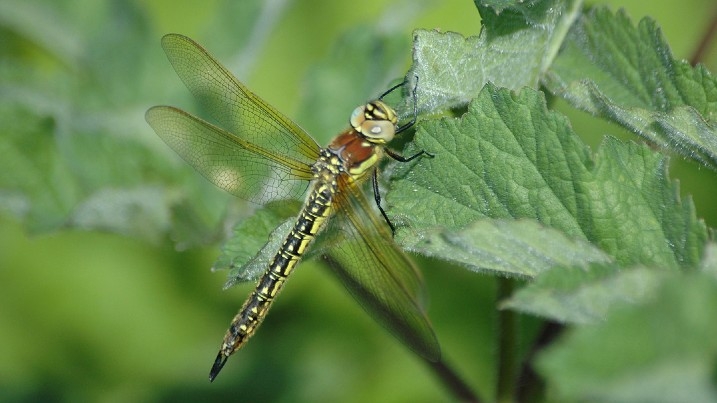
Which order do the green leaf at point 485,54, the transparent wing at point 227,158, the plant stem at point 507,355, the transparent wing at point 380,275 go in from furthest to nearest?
the transparent wing at point 227,158 → the plant stem at point 507,355 → the transparent wing at point 380,275 → the green leaf at point 485,54

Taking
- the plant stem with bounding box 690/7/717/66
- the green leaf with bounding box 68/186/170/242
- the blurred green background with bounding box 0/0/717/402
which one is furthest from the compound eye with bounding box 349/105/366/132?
the plant stem with bounding box 690/7/717/66

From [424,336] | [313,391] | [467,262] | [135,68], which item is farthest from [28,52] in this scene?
[467,262]

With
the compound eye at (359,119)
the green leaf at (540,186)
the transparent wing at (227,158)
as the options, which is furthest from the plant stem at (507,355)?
the transparent wing at (227,158)

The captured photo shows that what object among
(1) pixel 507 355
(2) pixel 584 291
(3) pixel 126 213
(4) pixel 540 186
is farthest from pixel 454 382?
(2) pixel 584 291

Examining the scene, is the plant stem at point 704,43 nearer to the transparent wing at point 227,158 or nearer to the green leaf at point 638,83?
the green leaf at point 638,83

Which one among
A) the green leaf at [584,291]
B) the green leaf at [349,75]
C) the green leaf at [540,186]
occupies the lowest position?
the green leaf at [584,291]

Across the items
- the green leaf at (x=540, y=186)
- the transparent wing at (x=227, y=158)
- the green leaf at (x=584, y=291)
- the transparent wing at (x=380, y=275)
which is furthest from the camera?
the transparent wing at (x=227, y=158)
